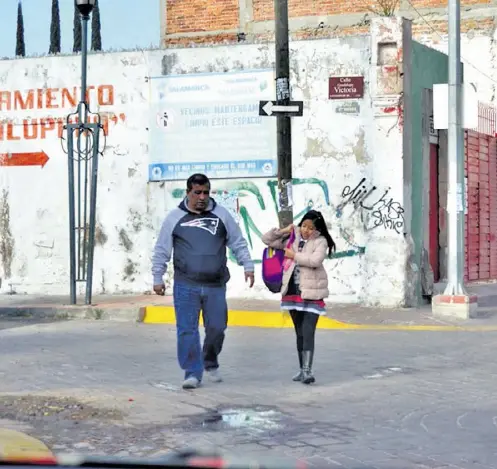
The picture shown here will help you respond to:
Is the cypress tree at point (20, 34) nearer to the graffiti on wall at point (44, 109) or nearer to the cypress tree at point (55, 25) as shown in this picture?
the cypress tree at point (55, 25)

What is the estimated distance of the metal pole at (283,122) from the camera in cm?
1572

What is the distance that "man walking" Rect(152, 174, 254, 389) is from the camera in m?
9.38

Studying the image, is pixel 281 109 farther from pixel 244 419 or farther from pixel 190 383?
pixel 244 419

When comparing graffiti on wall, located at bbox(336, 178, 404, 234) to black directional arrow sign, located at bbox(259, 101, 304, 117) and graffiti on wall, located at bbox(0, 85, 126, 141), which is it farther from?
graffiti on wall, located at bbox(0, 85, 126, 141)

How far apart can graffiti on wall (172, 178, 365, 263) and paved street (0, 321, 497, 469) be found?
175 inches

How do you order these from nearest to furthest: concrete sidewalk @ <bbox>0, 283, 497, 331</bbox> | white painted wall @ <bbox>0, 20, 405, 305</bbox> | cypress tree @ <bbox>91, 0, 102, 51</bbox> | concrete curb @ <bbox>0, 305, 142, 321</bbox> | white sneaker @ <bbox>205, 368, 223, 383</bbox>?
white sneaker @ <bbox>205, 368, 223, 383</bbox> → concrete sidewalk @ <bbox>0, 283, 497, 331</bbox> → concrete curb @ <bbox>0, 305, 142, 321</bbox> → white painted wall @ <bbox>0, 20, 405, 305</bbox> → cypress tree @ <bbox>91, 0, 102, 51</bbox>

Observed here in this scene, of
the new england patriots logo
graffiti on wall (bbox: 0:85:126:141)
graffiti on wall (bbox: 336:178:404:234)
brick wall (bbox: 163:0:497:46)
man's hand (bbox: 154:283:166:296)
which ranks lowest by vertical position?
man's hand (bbox: 154:283:166:296)

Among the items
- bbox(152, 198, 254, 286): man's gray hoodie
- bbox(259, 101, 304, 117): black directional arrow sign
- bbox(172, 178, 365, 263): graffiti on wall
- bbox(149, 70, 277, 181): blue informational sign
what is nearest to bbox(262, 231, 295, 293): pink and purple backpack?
bbox(152, 198, 254, 286): man's gray hoodie

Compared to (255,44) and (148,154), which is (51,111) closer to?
(148,154)

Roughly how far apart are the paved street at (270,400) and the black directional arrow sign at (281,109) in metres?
3.45

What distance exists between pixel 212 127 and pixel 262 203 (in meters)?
1.55

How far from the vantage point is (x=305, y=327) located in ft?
32.1

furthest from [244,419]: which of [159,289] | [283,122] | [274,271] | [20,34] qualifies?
[20,34]

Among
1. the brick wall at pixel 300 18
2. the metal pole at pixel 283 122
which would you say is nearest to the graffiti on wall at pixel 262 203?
the metal pole at pixel 283 122
